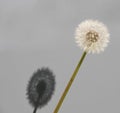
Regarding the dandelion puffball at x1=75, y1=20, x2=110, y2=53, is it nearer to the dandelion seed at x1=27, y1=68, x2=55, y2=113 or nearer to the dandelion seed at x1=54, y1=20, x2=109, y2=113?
the dandelion seed at x1=54, y1=20, x2=109, y2=113

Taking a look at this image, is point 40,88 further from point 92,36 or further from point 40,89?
point 92,36

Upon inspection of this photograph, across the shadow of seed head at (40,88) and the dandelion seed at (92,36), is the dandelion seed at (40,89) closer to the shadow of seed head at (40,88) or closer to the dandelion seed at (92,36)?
the shadow of seed head at (40,88)

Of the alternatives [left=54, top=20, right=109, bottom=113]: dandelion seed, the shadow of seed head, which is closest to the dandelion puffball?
[left=54, top=20, right=109, bottom=113]: dandelion seed

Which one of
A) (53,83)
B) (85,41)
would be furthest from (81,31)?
(53,83)

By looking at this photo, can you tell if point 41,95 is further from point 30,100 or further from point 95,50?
point 95,50

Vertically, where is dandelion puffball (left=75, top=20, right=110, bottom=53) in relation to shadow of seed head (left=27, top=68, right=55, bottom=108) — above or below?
above

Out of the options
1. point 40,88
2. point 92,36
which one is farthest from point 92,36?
point 40,88
